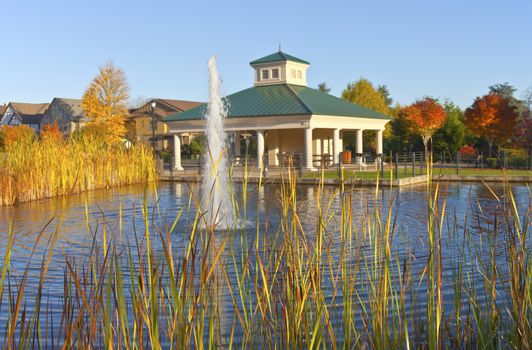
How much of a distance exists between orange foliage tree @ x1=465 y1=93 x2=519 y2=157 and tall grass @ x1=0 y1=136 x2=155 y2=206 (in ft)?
65.2

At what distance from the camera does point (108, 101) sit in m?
52.0

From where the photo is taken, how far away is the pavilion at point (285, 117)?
92.6 feet

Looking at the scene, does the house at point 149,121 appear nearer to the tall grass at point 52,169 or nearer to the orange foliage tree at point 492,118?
the orange foliage tree at point 492,118

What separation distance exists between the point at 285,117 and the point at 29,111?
60285 millimetres

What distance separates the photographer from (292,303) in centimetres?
336

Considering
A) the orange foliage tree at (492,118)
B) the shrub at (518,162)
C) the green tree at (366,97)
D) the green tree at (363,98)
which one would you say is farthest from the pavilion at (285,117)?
the green tree at (366,97)

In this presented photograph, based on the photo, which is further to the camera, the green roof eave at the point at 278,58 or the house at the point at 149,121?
the house at the point at 149,121

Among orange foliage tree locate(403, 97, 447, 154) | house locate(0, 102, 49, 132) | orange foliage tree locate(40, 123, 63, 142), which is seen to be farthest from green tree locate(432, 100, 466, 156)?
house locate(0, 102, 49, 132)

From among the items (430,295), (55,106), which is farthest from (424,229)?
(55,106)

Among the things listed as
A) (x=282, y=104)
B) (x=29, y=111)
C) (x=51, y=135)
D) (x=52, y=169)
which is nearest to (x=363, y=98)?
(x=282, y=104)

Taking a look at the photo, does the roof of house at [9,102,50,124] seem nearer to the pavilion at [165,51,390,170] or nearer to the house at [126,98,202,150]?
the house at [126,98,202,150]

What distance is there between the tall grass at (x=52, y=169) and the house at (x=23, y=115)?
54.2m

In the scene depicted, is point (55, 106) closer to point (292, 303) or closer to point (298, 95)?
point (298, 95)

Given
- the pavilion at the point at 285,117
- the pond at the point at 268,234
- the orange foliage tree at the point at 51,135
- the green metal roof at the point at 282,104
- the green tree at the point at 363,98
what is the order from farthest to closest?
the green tree at the point at 363,98 < the green metal roof at the point at 282,104 < the pavilion at the point at 285,117 < the orange foliage tree at the point at 51,135 < the pond at the point at 268,234
